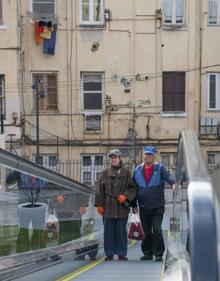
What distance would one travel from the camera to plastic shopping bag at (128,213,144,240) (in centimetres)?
798

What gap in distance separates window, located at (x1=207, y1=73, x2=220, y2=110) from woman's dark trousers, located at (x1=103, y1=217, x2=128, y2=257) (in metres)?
17.6

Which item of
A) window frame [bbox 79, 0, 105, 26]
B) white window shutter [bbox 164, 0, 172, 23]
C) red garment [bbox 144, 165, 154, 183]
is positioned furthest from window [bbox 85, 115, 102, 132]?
red garment [bbox 144, 165, 154, 183]

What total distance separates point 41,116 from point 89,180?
11.1 ft

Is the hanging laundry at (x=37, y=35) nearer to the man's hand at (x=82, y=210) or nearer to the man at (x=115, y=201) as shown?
the man's hand at (x=82, y=210)

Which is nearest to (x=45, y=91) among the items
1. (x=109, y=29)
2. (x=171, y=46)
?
(x=109, y=29)

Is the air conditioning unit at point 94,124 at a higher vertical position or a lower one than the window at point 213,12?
lower

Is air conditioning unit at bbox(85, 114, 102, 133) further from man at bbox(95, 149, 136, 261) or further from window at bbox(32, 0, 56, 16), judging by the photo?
man at bbox(95, 149, 136, 261)

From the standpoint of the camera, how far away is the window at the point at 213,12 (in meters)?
24.6

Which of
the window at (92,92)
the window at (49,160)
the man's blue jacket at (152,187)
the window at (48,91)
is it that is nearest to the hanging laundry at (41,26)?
the window at (48,91)

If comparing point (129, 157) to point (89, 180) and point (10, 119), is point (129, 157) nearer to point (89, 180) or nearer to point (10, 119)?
point (89, 180)

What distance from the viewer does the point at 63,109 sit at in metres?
24.3

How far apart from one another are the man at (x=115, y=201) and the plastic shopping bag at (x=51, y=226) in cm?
58

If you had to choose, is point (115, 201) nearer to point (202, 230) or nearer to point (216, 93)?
point (202, 230)

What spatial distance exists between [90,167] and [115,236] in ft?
54.8
